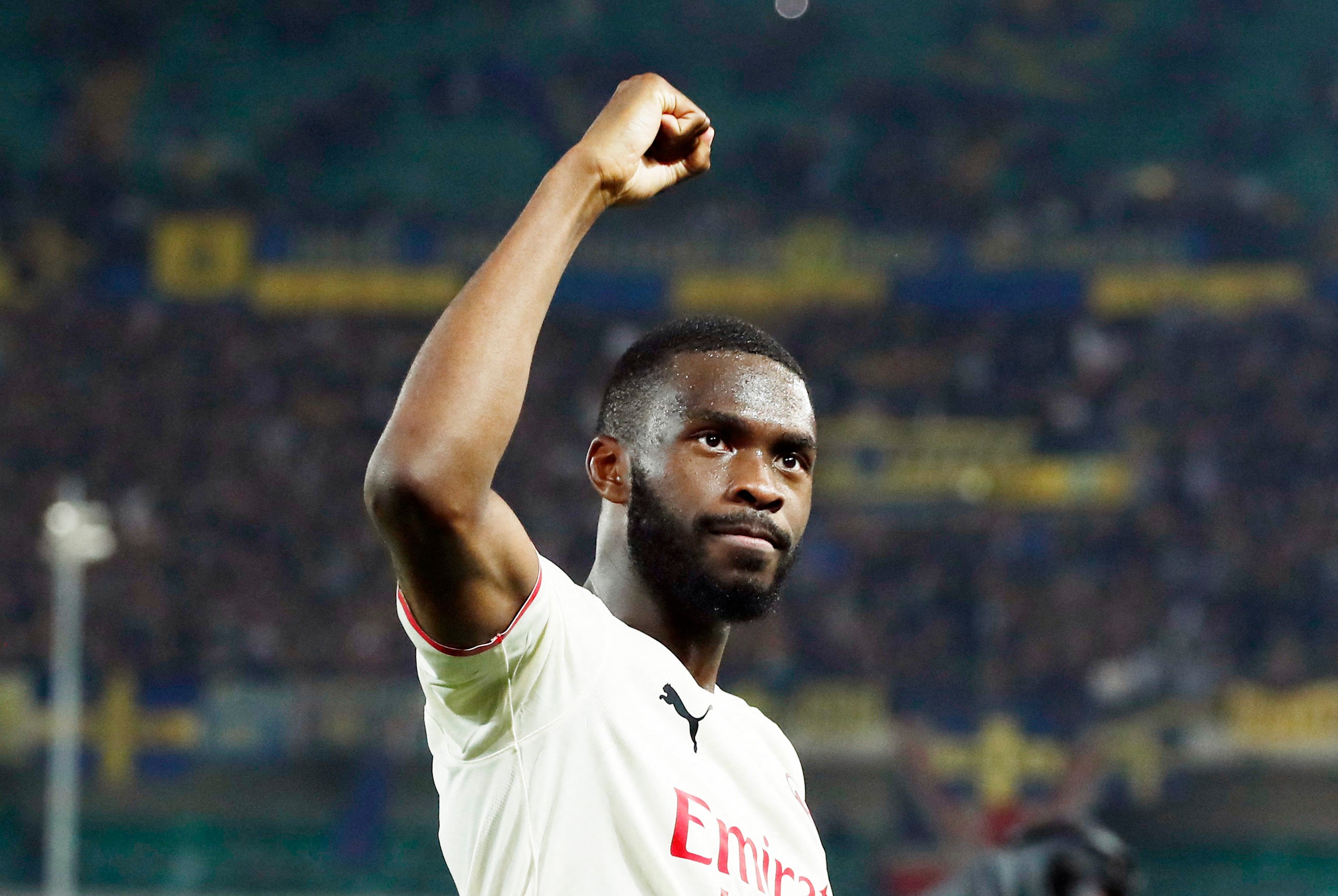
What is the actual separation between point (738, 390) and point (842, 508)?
17.5 meters

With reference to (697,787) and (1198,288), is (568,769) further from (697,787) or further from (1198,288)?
(1198,288)

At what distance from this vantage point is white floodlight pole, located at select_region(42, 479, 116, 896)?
1625 cm

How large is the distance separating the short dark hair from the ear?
0.02 m

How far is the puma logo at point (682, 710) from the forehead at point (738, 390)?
366mm

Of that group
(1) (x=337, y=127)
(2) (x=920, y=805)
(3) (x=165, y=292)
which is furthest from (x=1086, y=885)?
(1) (x=337, y=127)

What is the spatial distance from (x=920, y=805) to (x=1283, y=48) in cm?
1335

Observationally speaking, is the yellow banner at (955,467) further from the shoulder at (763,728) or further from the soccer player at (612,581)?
the soccer player at (612,581)

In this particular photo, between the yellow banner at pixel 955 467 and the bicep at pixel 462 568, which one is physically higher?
the yellow banner at pixel 955 467

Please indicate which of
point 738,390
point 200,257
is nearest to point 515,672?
point 738,390

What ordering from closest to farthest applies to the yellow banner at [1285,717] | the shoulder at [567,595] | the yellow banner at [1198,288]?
the shoulder at [567,595] < the yellow banner at [1285,717] < the yellow banner at [1198,288]

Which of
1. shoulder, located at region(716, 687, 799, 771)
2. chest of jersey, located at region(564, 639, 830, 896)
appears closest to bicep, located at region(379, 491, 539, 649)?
chest of jersey, located at region(564, 639, 830, 896)

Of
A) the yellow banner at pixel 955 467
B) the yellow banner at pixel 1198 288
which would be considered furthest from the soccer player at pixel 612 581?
the yellow banner at pixel 1198 288

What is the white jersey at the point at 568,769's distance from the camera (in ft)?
6.06

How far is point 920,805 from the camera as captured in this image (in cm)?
1616
